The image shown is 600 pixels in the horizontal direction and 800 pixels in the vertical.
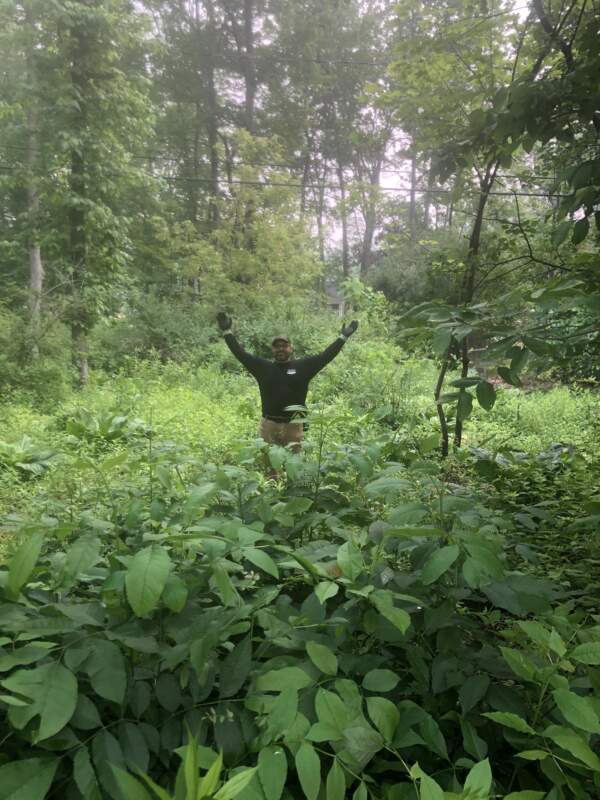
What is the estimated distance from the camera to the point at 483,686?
1020mm

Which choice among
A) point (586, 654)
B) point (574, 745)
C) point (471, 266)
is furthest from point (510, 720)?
point (471, 266)

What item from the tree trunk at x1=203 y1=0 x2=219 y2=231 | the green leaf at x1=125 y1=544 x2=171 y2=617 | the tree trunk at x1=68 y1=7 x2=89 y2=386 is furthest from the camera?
the tree trunk at x1=203 y1=0 x2=219 y2=231

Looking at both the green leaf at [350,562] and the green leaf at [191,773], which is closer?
the green leaf at [191,773]

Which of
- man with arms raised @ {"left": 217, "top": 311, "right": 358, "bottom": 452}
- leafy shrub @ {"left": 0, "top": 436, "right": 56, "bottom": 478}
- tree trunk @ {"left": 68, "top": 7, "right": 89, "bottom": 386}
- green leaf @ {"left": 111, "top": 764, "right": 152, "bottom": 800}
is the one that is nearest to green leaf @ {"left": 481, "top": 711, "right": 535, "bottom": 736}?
green leaf @ {"left": 111, "top": 764, "right": 152, "bottom": 800}

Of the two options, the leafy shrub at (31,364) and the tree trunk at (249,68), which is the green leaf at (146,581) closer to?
the leafy shrub at (31,364)

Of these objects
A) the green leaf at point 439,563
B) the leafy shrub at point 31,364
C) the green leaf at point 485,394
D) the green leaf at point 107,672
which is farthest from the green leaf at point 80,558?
the leafy shrub at point 31,364

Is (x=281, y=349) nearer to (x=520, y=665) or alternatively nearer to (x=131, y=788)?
(x=520, y=665)

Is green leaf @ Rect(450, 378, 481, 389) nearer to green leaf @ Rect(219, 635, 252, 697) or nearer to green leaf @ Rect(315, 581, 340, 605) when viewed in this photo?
green leaf @ Rect(315, 581, 340, 605)

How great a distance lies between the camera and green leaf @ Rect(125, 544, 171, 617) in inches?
34.9

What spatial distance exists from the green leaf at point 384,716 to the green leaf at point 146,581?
0.45 meters

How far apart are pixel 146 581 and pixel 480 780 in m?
0.64

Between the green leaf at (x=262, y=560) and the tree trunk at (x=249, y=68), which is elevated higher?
the tree trunk at (x=249, y=68)

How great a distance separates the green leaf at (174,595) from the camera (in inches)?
37.4

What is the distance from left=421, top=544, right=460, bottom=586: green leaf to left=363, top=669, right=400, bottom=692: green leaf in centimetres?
19
